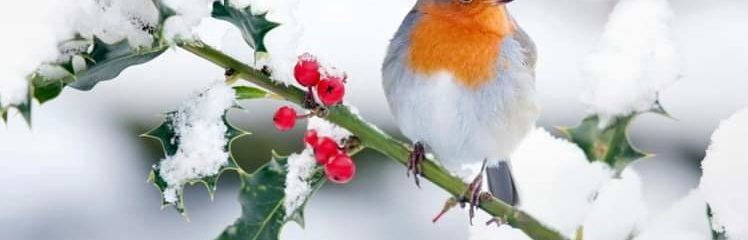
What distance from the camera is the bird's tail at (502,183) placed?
1.21m

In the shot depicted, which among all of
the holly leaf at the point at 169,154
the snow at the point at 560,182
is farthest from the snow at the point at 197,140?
the snow at the point at 560,182

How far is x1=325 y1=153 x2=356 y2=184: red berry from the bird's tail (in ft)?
1.35

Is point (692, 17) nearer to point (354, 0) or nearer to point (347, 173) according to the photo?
point (354, 0)

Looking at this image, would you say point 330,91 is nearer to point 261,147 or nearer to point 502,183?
point 502,183

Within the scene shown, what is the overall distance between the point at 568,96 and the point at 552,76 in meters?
0.12

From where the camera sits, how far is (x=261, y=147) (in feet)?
8.06

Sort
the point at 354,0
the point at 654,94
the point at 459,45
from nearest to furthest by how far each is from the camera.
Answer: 1. the point at 654,94
2. the point at 459,45
3. the point at 354,0

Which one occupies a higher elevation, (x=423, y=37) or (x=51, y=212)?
(x=423, y=37)

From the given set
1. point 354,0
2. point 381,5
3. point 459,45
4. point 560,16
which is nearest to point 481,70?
point 459,45

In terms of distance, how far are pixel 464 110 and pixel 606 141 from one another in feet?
1.68

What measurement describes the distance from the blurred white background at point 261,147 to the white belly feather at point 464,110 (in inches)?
47.2

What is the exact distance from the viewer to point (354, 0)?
2.88 meters

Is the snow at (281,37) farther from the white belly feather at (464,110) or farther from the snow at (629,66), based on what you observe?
the white belly feather at (464,110)

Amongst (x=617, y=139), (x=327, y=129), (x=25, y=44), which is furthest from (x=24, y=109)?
(x=617, y=139)
